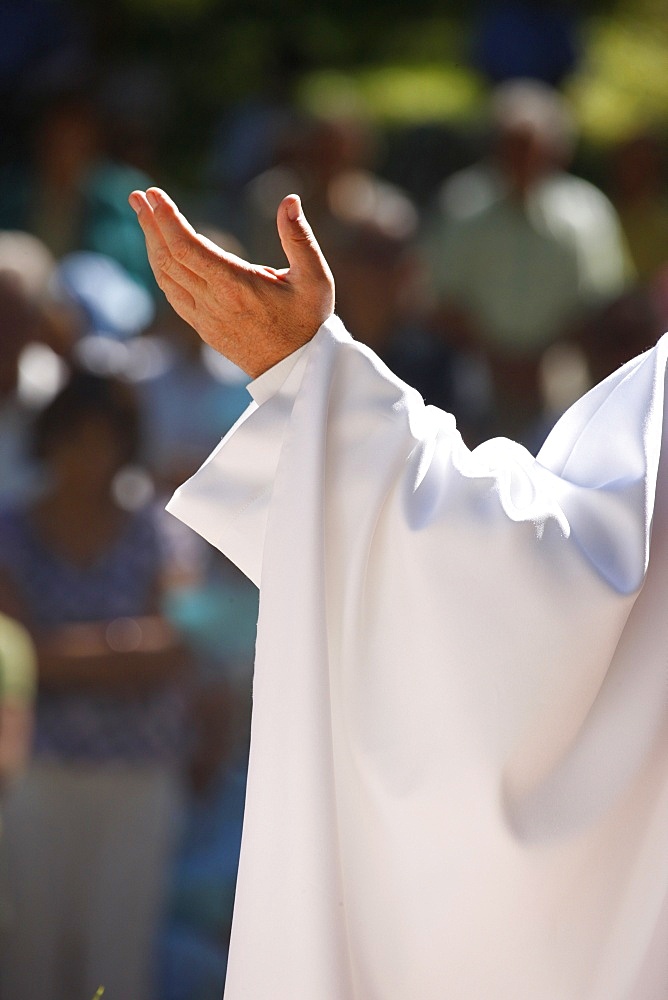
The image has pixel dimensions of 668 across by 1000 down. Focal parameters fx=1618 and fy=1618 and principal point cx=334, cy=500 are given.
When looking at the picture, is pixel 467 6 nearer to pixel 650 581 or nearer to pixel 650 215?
pixel 650 215

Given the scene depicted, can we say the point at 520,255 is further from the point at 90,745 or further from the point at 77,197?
the point at 90,745

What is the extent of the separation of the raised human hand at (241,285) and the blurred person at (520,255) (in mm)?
3991

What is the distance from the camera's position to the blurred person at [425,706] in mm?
2309

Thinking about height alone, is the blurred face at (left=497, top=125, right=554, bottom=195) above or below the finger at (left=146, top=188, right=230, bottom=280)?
above

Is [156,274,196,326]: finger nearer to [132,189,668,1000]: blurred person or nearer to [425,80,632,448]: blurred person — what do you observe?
[132,189,668,1000]: blurred person

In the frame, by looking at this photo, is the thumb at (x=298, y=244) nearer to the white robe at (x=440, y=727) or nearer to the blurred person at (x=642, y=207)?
the white robe at (x=440, y=727)

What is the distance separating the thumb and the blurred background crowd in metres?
1.92

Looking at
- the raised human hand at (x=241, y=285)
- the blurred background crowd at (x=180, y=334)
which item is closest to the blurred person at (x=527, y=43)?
the blurred background crowd at (x=180, y=334)

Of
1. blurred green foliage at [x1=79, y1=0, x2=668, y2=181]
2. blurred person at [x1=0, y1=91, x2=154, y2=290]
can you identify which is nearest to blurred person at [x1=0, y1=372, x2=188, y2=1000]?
blurred person at [x1=0, y1=91, x2=154, y2=290]

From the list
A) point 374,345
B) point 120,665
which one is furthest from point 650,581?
point 374,345

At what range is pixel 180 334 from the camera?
5.89 m

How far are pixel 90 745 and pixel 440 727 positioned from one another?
92.2 inches

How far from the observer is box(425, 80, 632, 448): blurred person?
6516mm

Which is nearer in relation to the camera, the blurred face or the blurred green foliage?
the blurred face
